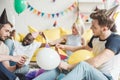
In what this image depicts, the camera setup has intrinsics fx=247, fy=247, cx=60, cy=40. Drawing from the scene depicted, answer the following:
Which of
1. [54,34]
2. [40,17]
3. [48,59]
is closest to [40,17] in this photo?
[40,17]

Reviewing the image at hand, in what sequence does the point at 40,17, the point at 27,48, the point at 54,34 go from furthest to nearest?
the point at 40,17 → the point at 54,34 → the point at 27,48

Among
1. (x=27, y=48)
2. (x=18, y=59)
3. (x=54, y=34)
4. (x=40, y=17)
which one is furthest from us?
(x=40, y=17)

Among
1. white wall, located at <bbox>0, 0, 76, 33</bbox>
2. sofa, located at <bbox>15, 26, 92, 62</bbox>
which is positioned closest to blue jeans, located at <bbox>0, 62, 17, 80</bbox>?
sofa, located at <bbox>15, 26, 92, 62</bbox>

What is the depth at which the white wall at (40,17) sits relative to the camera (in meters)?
4.48

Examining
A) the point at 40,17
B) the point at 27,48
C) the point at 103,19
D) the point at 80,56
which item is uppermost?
the point at 103,19

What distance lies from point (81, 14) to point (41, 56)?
8.31ft

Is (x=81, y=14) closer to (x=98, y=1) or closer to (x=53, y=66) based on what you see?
(x=98, y=1)

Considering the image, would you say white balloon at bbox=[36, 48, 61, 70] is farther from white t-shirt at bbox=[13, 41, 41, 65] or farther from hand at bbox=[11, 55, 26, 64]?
white t-shirt at bbox=[13, 41, 41, 65]

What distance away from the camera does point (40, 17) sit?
4531 mm

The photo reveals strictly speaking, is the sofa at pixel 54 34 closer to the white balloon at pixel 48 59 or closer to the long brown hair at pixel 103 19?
the long brown hair at pixel 103 19

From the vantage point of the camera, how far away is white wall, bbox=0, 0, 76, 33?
448 centimetres

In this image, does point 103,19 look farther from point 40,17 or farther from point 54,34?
point 40,17

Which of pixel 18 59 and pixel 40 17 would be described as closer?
pixel 18 59

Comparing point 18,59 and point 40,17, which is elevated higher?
point 40,17
